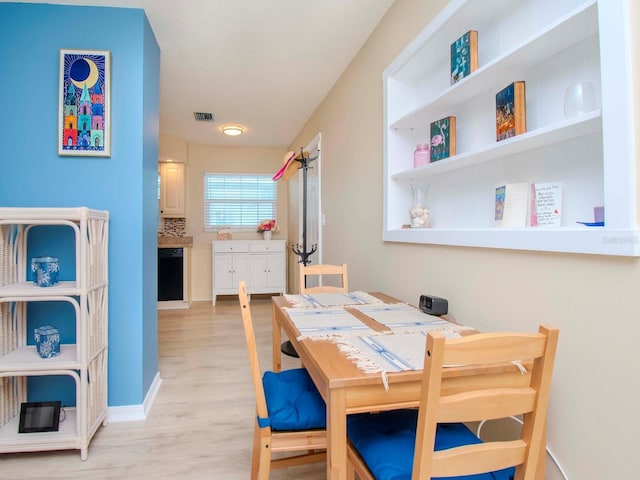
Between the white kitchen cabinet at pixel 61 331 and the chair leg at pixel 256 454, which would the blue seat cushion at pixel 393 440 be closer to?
the chair leg at pixel 256 454

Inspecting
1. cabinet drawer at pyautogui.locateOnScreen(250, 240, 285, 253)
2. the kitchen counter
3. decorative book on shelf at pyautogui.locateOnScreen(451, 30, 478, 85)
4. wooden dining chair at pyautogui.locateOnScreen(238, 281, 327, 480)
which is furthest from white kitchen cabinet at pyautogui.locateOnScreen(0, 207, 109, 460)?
cabinet drawer at pyautogui.locateOnScreen(250, 240, 285, 253)

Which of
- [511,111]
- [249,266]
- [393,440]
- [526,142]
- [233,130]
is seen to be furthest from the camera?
[249,266]

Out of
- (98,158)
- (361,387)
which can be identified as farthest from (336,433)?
(98,158)

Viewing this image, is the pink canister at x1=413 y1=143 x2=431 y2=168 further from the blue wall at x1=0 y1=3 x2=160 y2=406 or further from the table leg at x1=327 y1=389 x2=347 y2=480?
the blue wall at x1=0 y1=3 x2=160 y2=406

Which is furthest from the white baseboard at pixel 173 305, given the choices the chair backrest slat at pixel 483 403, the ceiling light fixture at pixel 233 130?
the chair backrest slat at pixel 483 403

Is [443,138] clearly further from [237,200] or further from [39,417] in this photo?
[237,200]

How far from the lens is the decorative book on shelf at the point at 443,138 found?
1751 mm

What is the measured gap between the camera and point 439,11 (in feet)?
5.72

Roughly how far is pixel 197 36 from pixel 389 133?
1.56 metres

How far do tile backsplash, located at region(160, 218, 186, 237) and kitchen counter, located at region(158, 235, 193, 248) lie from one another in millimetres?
290

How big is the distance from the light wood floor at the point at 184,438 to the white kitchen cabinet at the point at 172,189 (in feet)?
9.27

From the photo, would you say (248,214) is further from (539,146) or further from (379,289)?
(539,146)

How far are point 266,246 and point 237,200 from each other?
988 mm

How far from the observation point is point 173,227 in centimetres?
575
